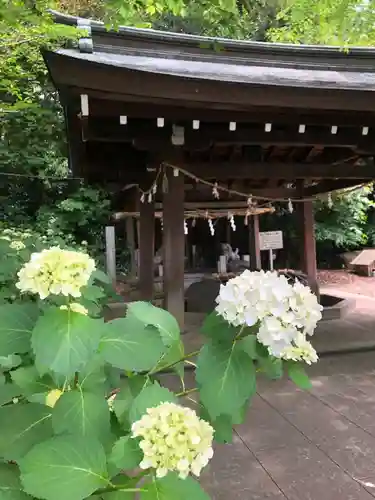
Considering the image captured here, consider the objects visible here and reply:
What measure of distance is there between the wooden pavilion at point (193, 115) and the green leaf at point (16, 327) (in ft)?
8.88

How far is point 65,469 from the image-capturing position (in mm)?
721

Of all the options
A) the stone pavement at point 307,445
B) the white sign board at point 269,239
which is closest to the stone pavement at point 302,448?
the stone pavement at point 307,445

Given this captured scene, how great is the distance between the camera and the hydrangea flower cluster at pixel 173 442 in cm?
65

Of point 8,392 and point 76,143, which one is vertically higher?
point 76,143

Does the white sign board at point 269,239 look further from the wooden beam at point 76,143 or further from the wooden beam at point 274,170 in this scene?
the wooden beam at point 76,143

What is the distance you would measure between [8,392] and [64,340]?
10.8 inches

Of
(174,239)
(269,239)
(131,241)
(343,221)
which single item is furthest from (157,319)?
(343,221)

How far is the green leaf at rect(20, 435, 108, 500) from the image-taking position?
0.69 meters

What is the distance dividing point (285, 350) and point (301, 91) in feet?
11.0

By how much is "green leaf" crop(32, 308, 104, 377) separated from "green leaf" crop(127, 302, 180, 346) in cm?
14

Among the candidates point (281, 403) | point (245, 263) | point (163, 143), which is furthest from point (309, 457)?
point (245, 263)

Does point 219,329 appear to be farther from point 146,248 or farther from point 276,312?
point 146,248

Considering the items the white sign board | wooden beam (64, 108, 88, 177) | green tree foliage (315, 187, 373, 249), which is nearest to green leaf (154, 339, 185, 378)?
wooden beam (64, 108, 88, 177)

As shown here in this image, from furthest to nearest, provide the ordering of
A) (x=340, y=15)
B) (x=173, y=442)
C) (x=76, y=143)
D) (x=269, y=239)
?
(x=269, y=239) → (x=76, y=143) → (x=340, y=15) → (x=173, y=442)
